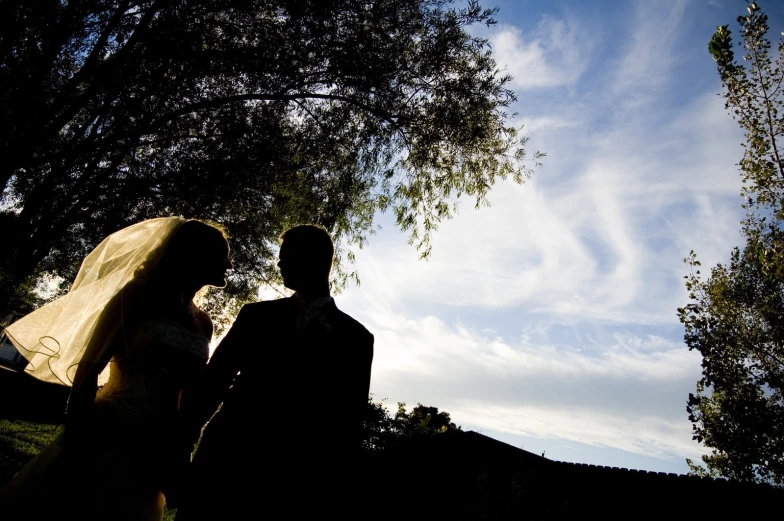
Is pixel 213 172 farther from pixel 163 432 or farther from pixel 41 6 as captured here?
pixel 163 432

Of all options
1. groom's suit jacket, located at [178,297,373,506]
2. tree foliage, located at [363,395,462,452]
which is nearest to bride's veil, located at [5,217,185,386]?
groom's suit jacket, located at [178,297,373,506]

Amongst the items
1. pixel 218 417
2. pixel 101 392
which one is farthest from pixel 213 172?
pixel 218 417

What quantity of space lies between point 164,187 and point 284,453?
843cm

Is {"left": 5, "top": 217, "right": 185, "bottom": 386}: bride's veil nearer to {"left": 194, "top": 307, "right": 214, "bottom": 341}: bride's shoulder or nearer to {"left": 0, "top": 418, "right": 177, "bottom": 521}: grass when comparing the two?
{"left": 194, "top": 307, "right": 214, "bottom": 341}: bride's shoulder

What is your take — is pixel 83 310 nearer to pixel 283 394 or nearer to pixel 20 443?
pixel 283 394

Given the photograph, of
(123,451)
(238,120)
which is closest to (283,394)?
(123,451)

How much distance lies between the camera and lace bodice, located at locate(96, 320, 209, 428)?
94.3 inches

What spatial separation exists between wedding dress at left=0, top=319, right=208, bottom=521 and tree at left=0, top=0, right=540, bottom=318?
4.72 meters

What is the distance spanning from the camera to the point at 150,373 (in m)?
2.55

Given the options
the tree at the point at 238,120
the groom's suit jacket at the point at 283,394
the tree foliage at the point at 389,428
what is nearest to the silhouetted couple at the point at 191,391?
the groom's suit jacket at the point at 283,394

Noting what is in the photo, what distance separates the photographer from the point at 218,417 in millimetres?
1877

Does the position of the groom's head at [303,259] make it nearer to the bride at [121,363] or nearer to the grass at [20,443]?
the bride at [121,363]

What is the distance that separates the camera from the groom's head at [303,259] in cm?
221

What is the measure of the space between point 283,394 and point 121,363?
4.19 ft
